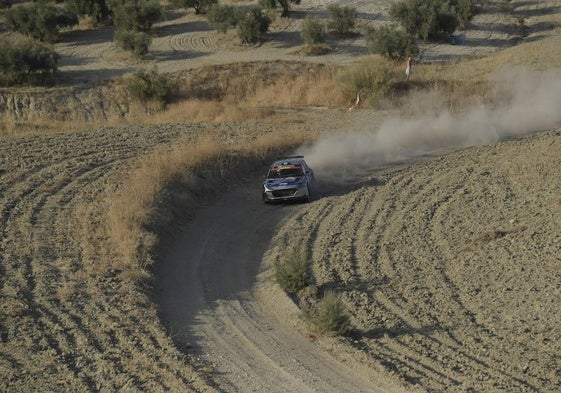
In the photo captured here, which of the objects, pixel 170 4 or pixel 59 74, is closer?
pixel 59 74

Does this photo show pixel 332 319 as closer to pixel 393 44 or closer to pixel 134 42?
pixel 393 44

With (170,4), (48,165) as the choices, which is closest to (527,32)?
(170,4)

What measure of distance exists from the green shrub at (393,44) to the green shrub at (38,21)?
24907 millimetres

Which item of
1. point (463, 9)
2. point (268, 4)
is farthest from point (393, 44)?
point (268, 4)

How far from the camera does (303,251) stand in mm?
20594

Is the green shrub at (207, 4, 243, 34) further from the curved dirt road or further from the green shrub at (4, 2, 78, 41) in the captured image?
the curved dirt road

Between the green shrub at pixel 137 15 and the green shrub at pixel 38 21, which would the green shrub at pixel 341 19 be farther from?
the green shrub at pixel 38 21

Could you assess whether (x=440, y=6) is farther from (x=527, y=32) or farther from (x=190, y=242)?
(x=190, y=242)

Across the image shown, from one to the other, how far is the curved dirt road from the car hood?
881mm

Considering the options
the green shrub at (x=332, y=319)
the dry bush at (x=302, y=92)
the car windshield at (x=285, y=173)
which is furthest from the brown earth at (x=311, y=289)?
the dry bush at (x=302, y=92)

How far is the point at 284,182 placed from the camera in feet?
85.6

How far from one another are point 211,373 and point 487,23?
54.9 metres

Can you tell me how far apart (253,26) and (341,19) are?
6945 millimetres

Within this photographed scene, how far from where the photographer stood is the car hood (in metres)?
25.9
